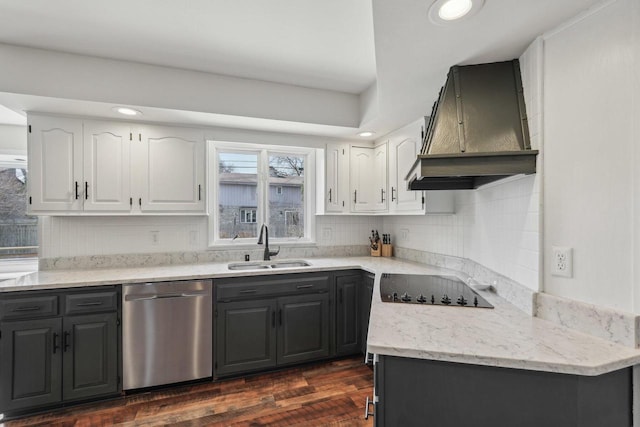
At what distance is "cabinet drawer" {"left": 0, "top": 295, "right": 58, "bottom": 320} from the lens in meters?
2.02

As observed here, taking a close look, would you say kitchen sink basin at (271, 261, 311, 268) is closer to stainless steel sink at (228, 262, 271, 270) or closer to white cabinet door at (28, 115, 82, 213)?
stainless steel sink at (228, 262, 271, 270)

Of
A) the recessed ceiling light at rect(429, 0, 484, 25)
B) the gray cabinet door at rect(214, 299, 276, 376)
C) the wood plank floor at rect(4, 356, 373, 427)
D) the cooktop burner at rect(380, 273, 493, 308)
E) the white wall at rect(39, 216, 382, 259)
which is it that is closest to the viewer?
the recessed ceiling light at rect(429, 0, 484, 25)

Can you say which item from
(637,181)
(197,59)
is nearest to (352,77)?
(197,59)

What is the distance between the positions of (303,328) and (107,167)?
83.9 inches

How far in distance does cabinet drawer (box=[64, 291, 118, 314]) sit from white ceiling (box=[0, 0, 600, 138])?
1.38 meters

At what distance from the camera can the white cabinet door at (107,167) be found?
249 cm

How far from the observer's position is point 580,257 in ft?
4.23

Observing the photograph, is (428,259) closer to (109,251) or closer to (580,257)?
(580,257)

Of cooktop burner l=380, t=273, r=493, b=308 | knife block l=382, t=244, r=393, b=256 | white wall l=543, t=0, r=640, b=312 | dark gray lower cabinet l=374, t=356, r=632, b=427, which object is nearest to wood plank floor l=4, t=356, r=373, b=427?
cooktop burner l=380, t=273, r=493, b=308

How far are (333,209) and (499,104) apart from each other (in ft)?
6.21

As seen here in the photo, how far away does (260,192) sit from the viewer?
3.30 m

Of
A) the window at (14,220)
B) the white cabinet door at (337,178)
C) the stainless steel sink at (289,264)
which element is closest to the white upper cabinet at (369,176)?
the white cabinet door at (337,178)

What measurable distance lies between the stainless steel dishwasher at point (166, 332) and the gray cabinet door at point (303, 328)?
1.93 feet

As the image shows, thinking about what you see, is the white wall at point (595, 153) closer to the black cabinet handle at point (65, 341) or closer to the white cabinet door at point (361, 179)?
the white cabinet door at point (361, 179)
